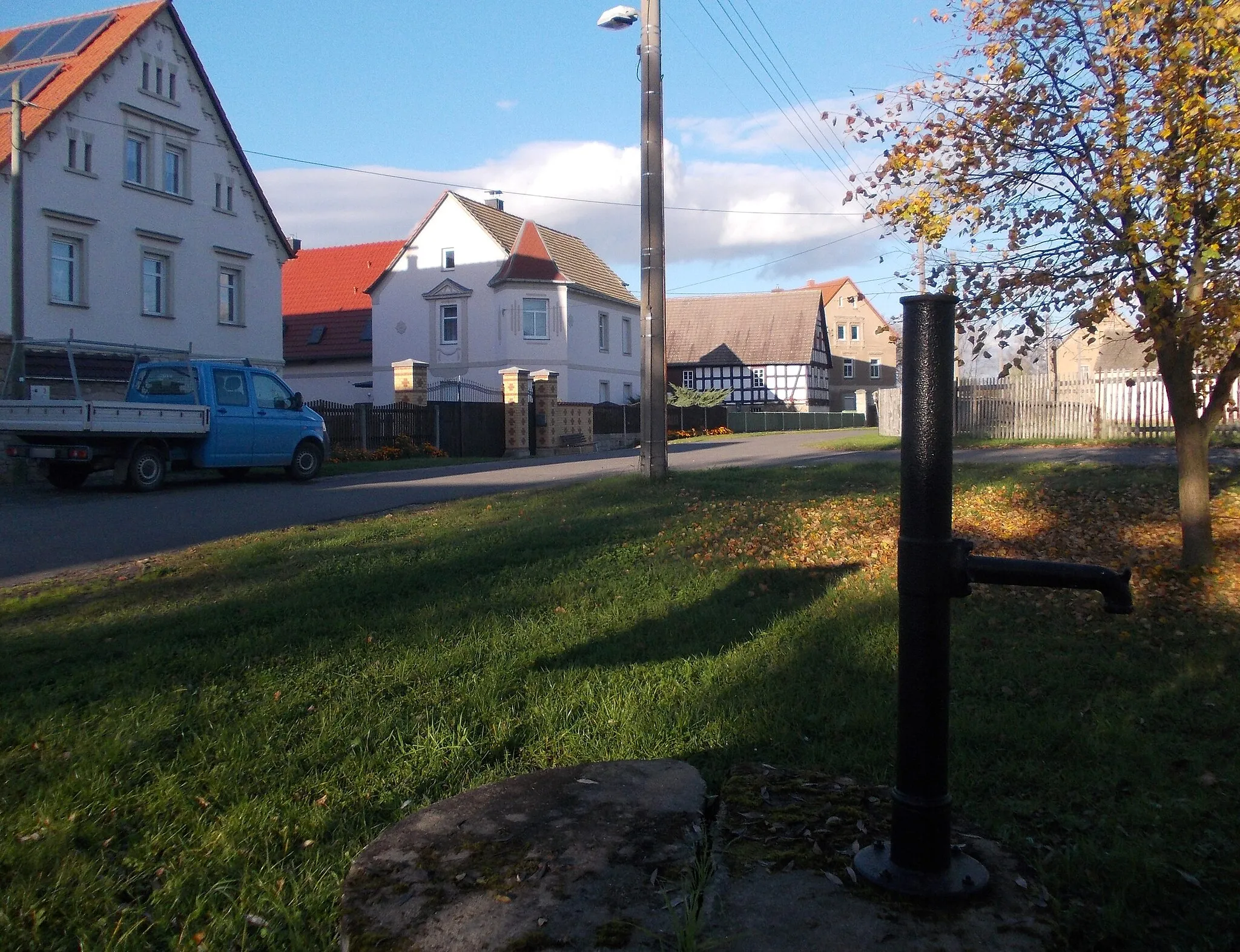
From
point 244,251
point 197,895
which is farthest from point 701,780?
point 244,251

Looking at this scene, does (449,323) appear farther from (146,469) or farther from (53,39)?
(146,469)

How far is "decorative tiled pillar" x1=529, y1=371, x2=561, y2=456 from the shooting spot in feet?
102

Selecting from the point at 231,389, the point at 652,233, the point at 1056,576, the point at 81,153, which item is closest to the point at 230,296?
the point at 81,153

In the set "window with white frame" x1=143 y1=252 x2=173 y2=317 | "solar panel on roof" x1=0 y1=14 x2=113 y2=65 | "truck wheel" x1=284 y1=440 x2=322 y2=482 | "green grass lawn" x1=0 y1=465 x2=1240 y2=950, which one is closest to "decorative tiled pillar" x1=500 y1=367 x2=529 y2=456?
"window with white frame" x1=143 y1=252 x2=173 y2=317

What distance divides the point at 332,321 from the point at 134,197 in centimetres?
2075

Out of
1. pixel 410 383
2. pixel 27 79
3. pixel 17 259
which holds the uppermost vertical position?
pixel 27 79

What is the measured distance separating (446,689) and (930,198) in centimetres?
511

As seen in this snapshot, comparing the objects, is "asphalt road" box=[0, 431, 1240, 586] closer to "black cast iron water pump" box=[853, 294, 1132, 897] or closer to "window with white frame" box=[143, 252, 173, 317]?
"black cast iron water pump" box=[853, 294, 1132, 897]

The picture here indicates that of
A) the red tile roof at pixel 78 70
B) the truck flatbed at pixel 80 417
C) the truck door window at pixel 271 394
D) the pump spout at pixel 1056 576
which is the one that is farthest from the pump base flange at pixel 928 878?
the red tile roof at pixel 78 70

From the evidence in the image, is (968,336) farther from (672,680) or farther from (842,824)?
(842,824)

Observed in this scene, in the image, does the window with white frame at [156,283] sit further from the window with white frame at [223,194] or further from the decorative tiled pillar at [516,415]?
the decorative tiled pillar at [516,415]

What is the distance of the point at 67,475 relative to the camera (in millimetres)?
15102

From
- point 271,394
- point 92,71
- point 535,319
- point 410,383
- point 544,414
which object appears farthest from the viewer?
point 535,319

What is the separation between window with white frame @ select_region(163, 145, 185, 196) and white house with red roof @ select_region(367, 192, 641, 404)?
50.0ft
